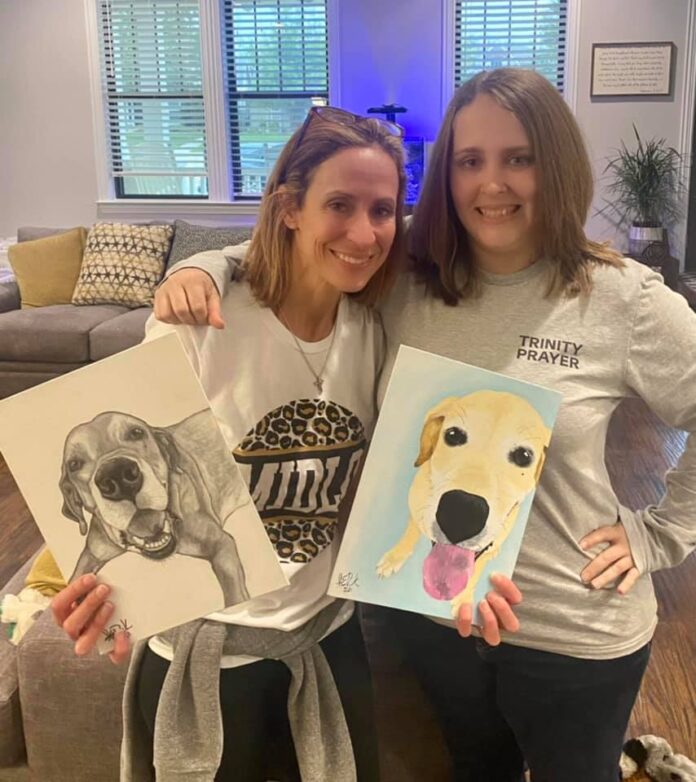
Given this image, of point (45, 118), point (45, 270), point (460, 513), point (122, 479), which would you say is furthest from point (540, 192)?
point (45, 118)

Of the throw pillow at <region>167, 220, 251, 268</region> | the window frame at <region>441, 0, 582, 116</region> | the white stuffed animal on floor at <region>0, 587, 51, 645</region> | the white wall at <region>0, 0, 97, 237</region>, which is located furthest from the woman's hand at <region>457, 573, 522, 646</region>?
the white wall at <region>0, 0, 97, 237</region>

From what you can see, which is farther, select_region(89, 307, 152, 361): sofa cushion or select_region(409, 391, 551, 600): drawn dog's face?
select_region(89, 307, 152, 361): sofa cushion

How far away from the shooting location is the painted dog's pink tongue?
105 centimetres

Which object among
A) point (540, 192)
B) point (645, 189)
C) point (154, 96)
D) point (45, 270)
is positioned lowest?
point (45, 270)

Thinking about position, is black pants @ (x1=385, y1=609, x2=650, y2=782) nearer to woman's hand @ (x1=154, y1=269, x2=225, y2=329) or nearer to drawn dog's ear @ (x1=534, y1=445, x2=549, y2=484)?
drawn dog's ear @ (x1=534, y1=445, x2=549, y2=484)

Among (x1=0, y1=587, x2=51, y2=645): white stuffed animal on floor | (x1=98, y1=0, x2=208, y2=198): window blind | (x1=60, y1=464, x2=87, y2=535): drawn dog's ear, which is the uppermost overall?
(x1=98, y1=0, x2=208, y2=198): window blind

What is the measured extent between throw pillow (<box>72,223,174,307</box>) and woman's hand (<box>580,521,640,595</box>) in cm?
406

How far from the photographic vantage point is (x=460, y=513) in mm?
1050

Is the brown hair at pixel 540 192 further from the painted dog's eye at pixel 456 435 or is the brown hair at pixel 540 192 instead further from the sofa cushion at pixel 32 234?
the sofa cushion at pixel 32 234

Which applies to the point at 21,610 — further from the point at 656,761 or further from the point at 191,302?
the point at 656,761

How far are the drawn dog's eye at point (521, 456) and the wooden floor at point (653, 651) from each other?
22.0 inches

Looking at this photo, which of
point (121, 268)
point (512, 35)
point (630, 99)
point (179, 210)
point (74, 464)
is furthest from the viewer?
point (179, 210)

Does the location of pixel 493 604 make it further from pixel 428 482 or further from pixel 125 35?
pixel 125 35

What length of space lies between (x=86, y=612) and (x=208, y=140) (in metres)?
5.35
